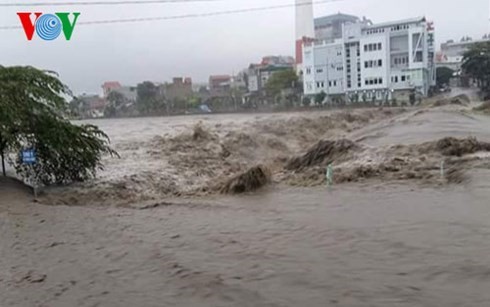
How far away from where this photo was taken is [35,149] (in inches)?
642

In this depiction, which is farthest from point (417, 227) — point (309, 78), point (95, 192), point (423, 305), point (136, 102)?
point (136, 102)

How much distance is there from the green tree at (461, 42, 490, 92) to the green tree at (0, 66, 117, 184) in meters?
72.9

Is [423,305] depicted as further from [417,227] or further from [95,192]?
[95,192]

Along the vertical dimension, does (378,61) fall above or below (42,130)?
above

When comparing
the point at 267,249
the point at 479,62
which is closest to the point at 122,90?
the point at 479,62

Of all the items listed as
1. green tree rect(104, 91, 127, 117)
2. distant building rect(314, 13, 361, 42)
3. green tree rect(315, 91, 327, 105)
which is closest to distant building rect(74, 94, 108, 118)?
green tree rect(104, 91, 127, 117)

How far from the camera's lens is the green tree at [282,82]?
350 ft

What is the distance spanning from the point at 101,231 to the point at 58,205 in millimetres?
4294

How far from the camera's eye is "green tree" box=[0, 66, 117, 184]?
15820mm

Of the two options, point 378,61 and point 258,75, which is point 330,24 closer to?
point 258,75

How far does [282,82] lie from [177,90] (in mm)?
27264

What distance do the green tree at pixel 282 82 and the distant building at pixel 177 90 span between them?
1980cm

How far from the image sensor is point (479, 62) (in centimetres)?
7712

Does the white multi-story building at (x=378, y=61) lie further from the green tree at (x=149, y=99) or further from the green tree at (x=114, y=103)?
the green tree at (x=114, y=103)
